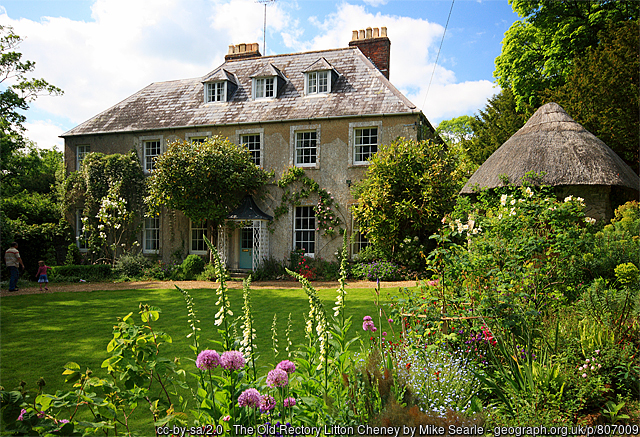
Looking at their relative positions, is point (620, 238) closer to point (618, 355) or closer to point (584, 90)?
point (618, 355)

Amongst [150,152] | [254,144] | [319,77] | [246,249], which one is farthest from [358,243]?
[150,152]

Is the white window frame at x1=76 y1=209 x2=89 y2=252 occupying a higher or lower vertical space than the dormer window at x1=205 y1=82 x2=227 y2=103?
lower

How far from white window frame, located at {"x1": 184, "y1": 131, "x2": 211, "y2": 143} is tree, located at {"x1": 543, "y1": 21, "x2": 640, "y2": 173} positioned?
14.2m

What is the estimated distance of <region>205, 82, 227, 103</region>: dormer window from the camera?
1778cm

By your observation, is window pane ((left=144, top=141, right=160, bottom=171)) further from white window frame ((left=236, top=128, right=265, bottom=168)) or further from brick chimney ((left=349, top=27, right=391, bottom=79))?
brick chimney ((left=349, top=27, right=391, bottom=79))

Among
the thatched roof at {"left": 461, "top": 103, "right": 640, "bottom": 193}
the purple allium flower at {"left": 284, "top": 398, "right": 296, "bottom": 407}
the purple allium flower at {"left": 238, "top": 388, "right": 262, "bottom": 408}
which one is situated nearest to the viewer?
the purple allium flower at {"left": 238, "top": 388, "right": 262, "bottom": 408}

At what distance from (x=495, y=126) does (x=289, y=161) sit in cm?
1437

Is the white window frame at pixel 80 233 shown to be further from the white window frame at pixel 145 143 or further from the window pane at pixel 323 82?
the window pane at pixel 323 82

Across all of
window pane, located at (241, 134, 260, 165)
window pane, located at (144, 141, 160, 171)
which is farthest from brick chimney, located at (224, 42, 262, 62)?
window pane, located at (144, 141, 160, 171)

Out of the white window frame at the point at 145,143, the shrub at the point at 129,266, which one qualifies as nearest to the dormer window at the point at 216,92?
the white window frame at the point at 145,143

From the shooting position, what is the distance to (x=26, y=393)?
82.2 inches

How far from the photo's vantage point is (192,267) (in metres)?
15.2

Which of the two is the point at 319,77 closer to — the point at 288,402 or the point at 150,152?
the point at 150,152

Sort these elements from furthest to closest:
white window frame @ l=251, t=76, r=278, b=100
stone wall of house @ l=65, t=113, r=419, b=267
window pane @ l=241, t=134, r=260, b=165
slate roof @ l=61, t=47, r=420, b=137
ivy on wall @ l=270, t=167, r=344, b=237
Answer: white window frame @ l=251, t=76, r=278, b=100 → window pane @ l=241, t=134, r=260, b=165 → slate roof @ l=61, t=47, r=420, b=137 → ivy on wall @ l=270, t=167, r=344, b=237 → stone wall of house @ l=65, t=113, r=419, b=267
